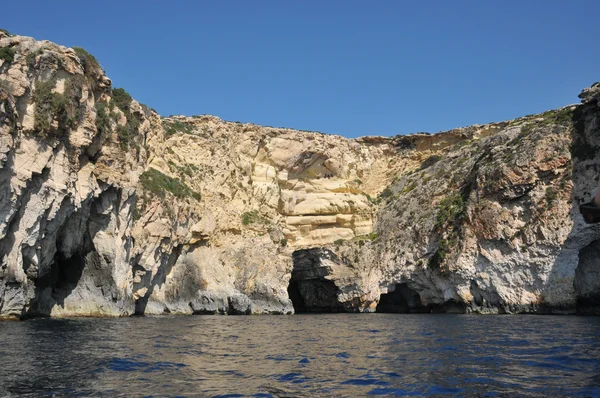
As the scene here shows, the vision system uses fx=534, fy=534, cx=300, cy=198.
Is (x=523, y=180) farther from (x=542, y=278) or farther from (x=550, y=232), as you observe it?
(x=542, y=278)

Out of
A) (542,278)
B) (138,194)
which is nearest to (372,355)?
(138,194)

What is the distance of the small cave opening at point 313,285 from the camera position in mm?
63716

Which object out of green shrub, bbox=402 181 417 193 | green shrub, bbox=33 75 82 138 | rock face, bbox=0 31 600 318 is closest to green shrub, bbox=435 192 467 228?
rock face, bbox=0 31 600 318

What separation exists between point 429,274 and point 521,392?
1772 inches

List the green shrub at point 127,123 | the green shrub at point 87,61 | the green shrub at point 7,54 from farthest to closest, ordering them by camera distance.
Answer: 1. the green shrub at point 127,123
2. the green shrub at point 87,61
3. the green shrub at point 7,54

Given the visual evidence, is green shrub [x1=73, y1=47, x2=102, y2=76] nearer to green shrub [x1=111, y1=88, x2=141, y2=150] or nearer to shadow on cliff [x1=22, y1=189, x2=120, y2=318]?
green shrub [x1=111, y1=88, x2=141, y2=150]

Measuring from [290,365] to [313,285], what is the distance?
5337cm

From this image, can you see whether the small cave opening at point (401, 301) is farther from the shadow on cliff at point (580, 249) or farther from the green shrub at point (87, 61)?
the green shrub at point (87, 61)

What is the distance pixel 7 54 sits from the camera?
28.3 meters

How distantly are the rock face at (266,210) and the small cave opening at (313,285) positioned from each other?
0.22 metres

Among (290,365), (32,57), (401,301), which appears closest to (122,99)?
(32,57)

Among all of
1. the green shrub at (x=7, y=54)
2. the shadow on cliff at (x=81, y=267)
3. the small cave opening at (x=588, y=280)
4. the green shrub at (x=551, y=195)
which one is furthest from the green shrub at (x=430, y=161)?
the green shrub at (x=7, y=54)

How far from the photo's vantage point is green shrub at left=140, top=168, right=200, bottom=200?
45922 millimetres

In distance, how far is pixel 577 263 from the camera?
4625 centimetres
